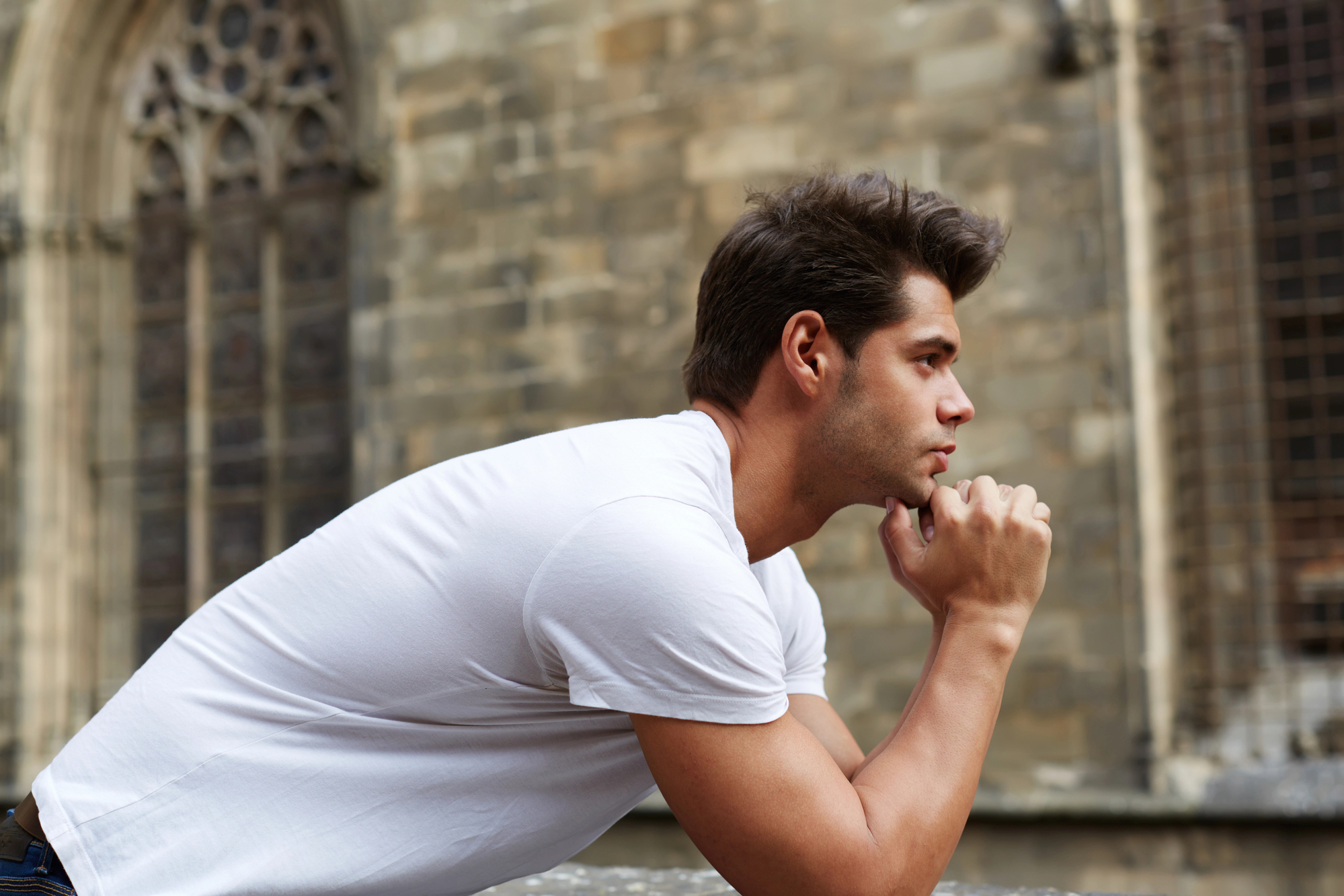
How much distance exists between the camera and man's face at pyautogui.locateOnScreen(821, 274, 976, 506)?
6.06 feet

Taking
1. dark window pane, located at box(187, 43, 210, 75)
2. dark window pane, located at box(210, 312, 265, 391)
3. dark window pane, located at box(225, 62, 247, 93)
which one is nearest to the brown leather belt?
dark window pane, located at box(210, 312, 265, 391)

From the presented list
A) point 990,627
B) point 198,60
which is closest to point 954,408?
point 990,627

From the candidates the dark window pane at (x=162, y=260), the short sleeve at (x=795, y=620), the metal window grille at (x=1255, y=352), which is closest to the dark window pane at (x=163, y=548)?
the dark window pane at (x=162, y=260)

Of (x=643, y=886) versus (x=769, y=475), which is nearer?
(x=769, y=475)

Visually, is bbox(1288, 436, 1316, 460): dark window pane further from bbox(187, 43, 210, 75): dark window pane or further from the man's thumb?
bbox(187, 43, 210, 75): dark window pane

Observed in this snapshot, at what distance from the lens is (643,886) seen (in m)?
2.40

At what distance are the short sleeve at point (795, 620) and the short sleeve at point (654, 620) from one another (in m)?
0.60

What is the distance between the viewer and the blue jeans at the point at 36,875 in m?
1.53

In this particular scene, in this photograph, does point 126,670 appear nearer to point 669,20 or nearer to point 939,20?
point 669,20

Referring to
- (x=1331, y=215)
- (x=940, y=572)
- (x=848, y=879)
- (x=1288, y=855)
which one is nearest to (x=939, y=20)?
(x=1331, y=215)

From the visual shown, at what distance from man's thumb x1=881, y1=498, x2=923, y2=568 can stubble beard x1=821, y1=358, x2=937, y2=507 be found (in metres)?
0.05

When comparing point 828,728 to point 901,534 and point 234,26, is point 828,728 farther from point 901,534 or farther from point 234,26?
point 234,26

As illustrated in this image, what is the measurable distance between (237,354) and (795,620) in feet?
22.1

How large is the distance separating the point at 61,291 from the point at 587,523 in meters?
7.99
